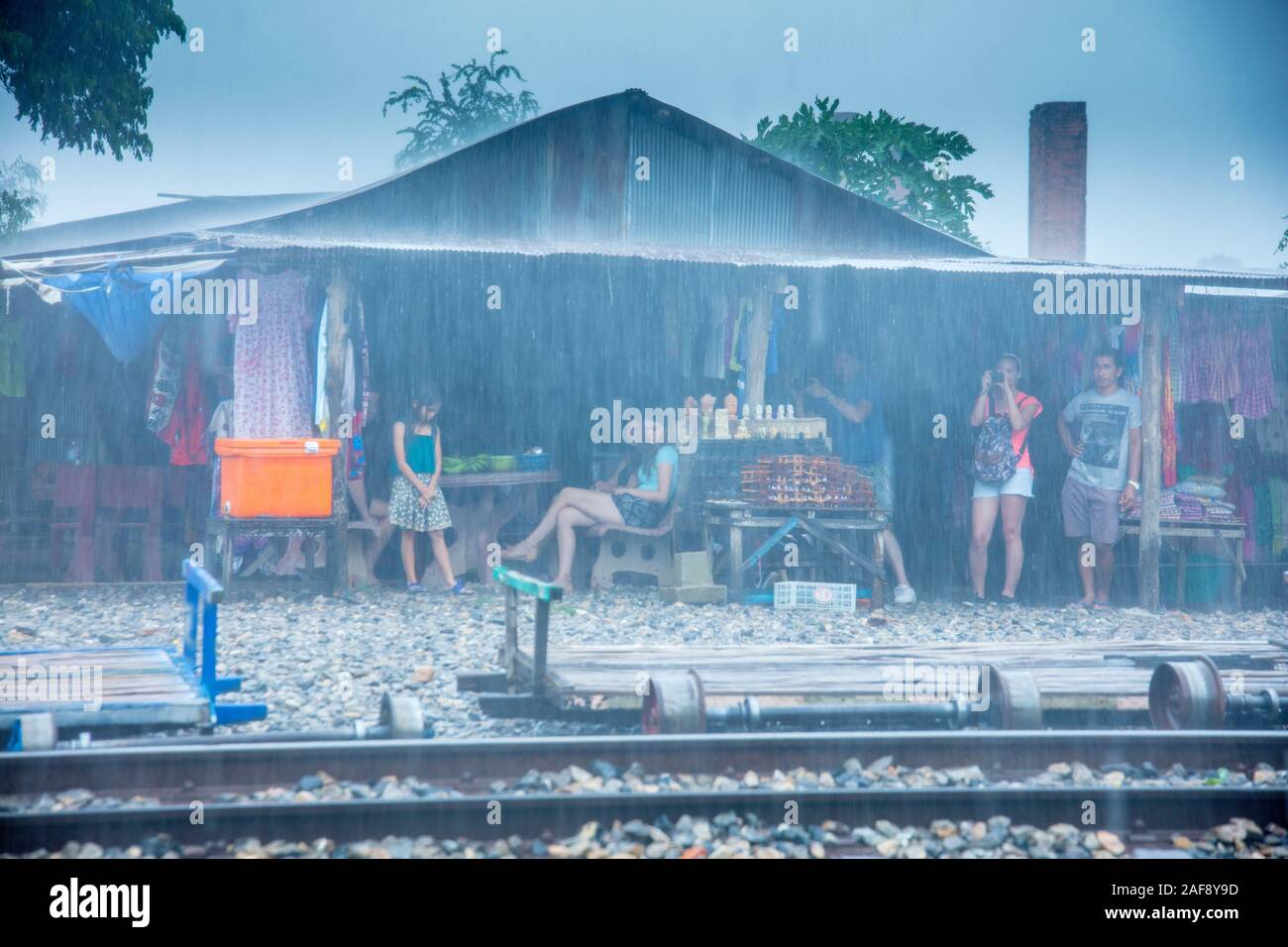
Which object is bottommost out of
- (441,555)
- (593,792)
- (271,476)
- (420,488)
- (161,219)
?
(593,792)

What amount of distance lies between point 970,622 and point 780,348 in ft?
13.1

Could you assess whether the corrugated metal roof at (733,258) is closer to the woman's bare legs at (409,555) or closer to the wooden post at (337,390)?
the wooden post at (337,390)

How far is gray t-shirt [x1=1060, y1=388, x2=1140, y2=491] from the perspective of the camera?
11.1m

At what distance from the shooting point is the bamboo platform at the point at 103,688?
4.88m

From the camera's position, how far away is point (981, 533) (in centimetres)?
1124

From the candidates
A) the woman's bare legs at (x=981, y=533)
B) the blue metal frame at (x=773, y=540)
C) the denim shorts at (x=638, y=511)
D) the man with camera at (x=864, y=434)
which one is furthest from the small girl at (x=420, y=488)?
the woman's bare legs at (x=981, y=533)

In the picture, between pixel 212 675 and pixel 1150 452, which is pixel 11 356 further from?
pixel 1150 452

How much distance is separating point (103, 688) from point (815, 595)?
22.9ft

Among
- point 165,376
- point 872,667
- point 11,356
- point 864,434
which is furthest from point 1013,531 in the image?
point 11,356

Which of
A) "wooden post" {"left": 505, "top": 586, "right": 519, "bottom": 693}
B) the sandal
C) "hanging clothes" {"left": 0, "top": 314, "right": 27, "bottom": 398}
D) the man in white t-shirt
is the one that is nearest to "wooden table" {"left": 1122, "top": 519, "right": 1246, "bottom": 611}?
the man in white t-shirt

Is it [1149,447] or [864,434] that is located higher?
[864,434]

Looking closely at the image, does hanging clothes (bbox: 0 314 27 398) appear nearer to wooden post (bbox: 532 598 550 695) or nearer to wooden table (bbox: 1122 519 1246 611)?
wooden post (bbox: 532 598 550 695)

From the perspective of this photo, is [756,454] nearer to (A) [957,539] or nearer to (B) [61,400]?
(A) [957,539]
